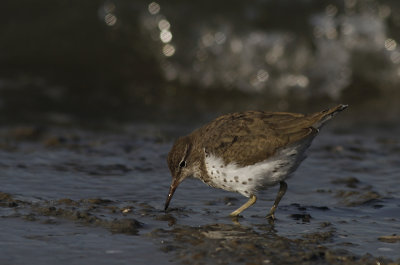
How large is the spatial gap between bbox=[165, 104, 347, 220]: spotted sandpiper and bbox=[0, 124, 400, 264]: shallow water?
334mm

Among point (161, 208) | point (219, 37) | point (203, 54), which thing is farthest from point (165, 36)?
point (161, 208)

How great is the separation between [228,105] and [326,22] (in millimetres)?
2647

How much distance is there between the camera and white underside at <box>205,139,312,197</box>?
6.02m

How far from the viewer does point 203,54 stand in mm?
12031

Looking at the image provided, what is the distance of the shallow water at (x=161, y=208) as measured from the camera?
4.95 metres

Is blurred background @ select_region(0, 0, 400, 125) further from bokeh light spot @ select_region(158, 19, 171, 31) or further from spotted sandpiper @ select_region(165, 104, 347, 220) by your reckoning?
spotted sandpiper @ select_region(165, 104, 347, 220)

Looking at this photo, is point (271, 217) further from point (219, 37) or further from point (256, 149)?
point (219, 37)

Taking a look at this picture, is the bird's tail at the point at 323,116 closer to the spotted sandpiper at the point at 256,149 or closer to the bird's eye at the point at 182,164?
the spotted sandpiper at the point at 256,149

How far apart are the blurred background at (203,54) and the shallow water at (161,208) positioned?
251 cm

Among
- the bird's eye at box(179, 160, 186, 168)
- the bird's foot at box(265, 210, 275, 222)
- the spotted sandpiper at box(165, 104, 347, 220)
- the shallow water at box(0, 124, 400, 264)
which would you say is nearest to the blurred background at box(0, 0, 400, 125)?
the shallow water at box(0, 124, 400, 264)

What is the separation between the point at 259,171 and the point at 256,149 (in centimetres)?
21

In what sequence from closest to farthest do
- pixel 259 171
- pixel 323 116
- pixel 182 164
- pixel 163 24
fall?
pixel 259 171, pixel 323 116, pixel 182 164, pixel 163 24

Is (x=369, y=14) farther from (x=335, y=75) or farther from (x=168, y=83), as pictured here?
(x=168, y=83)

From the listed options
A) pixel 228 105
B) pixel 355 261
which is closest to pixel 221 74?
pixel 228 105
